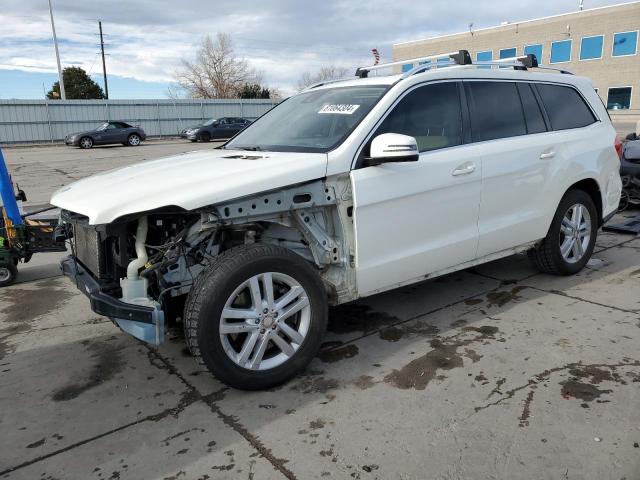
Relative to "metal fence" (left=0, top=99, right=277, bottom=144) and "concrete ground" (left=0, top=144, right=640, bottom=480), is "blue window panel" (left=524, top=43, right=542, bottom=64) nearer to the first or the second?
"metal fence" (left=0, top=99, right=277, bottom=144)

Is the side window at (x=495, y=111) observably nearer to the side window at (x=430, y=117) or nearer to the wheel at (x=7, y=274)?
the side window at (x=430, y=117)

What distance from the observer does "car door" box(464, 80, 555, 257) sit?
4223 mm

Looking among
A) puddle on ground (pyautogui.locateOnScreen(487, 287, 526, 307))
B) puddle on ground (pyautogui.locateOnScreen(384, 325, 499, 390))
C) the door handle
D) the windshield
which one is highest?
the windshield

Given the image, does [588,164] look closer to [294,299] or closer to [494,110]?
[494,110]

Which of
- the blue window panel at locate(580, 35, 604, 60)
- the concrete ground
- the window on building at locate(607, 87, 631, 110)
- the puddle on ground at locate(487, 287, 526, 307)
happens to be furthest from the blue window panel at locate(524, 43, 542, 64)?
the concrete ground

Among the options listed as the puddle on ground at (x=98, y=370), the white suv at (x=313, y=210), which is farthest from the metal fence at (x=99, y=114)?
the white suv at (x=313, y=210)

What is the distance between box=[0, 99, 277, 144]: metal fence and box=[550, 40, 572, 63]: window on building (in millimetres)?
24132

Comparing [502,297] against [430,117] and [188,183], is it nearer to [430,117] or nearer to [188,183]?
[430,117]

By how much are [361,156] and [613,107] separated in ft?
152

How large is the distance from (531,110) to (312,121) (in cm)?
199

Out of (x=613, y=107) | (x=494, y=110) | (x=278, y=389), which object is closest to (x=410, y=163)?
(x=494, y=110)

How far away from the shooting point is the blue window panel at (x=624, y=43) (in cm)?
4017

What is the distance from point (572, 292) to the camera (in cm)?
483

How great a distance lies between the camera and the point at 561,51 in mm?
44469
